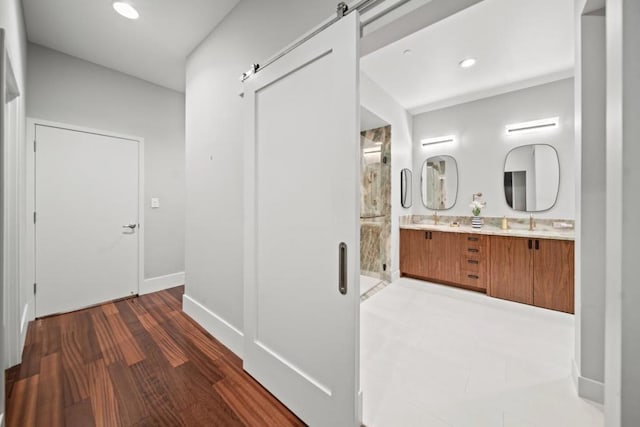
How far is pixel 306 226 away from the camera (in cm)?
134

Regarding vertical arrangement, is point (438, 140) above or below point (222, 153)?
above

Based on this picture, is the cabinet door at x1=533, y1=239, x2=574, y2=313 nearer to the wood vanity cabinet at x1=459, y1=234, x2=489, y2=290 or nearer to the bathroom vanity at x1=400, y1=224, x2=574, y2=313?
the bathroom vanity at x1=400, y1=224, x2=574, y2=313

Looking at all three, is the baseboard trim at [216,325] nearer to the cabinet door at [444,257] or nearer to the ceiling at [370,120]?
the ceiling at [370,120]

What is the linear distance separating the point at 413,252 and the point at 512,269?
1.22 metres

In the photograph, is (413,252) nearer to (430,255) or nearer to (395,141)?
(430,255)

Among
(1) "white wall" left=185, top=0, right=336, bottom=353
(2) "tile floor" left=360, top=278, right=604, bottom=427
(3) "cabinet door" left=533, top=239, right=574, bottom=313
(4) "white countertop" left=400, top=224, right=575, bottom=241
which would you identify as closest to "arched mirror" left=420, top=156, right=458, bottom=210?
(4) "white countertop" left=400, top=224, right=575, bottom=241

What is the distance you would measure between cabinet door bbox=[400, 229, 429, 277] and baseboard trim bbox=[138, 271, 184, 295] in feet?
11.2

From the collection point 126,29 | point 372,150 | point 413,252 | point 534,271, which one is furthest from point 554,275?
point 126,29

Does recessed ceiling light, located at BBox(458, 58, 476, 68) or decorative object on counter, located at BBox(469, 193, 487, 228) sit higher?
recessed ceiling light, located at BBox(458, 58, 476, 68)

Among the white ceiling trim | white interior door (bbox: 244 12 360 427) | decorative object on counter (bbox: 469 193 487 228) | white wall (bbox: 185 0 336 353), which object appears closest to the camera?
white interior door (bbox: 244 12 360 427)

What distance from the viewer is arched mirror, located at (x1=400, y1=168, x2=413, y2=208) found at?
394 cm

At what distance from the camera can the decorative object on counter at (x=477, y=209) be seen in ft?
11.7

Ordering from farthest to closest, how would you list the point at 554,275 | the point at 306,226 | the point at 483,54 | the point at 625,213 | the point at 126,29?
the point at 554,275
the point at 483,54
the point at 126,29
the point at 306,226
the point at 625,213

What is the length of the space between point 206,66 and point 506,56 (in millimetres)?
3139
